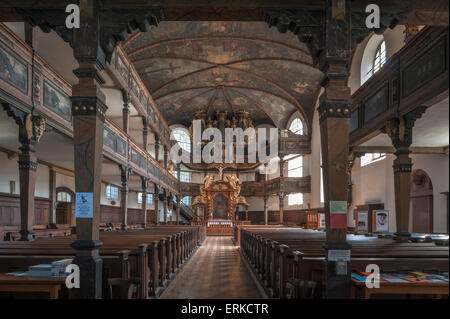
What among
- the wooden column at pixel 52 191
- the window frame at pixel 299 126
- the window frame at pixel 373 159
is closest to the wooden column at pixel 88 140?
the window frame at pixel 373 159

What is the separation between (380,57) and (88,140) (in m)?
13.4

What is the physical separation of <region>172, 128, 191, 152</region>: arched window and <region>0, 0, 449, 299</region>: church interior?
25.2 feet

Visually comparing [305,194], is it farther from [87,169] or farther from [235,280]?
[87,169]

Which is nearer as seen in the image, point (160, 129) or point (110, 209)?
point (160, 129)

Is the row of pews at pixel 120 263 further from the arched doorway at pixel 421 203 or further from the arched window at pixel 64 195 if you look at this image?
the arched window at pixel 64 195

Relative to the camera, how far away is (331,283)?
443 centimetres

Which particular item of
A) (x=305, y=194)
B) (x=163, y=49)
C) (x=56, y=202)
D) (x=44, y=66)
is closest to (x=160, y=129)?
(x=163, y=49)

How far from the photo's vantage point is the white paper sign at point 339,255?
447cm

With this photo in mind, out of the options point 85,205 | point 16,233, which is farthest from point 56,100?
point 85,205

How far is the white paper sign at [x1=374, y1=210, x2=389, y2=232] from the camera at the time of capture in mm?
11812

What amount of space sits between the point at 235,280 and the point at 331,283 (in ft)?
14.0

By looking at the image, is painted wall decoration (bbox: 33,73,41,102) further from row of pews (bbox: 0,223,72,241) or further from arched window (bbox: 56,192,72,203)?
arched window (bbox: 56,192,72,203)

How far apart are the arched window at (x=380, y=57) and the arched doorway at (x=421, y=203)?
4673 millimetres

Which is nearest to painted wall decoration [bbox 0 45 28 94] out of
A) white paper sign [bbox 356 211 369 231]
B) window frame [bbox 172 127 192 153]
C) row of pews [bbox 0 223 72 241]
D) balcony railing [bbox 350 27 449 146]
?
row of pews [bbox 0 223 72 241]
